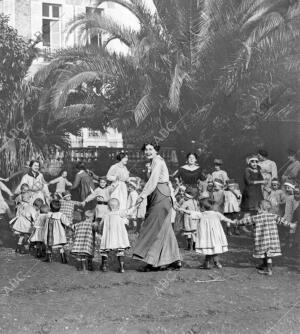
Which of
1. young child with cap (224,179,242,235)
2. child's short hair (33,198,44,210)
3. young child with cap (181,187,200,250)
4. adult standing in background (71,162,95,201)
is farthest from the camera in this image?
adult standing in background (71,162,95,201)

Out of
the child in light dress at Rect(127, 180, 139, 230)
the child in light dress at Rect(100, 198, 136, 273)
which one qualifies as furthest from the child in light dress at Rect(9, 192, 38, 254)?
the child in light dress at Rect(127, 180, 139, 230)

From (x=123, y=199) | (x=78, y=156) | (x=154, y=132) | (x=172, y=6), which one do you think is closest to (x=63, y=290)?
(x=123, y=199)

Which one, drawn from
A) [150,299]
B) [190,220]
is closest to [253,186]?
[190,220]

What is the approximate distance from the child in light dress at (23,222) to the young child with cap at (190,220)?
257 cm

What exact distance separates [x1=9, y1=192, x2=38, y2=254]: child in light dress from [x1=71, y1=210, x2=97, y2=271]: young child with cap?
6.38 feet

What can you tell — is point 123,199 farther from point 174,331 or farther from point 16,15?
point 16,15

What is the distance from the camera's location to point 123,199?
43.4 ft

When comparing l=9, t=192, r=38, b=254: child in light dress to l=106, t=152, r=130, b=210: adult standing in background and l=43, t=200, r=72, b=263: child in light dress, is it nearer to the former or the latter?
l=43, t=200, r=72, b=263: child in light dress

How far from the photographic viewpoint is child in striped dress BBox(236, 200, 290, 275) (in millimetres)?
9266

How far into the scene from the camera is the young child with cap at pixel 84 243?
962cm

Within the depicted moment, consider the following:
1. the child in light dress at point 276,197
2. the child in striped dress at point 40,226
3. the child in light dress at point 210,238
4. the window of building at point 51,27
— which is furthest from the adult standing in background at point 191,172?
the window of building at point 51,27

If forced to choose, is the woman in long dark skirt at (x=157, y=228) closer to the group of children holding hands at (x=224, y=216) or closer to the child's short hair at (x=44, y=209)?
the group of children holding hands at (x=224, y=216)

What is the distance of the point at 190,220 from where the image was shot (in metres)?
11.5

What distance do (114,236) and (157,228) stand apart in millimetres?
612
